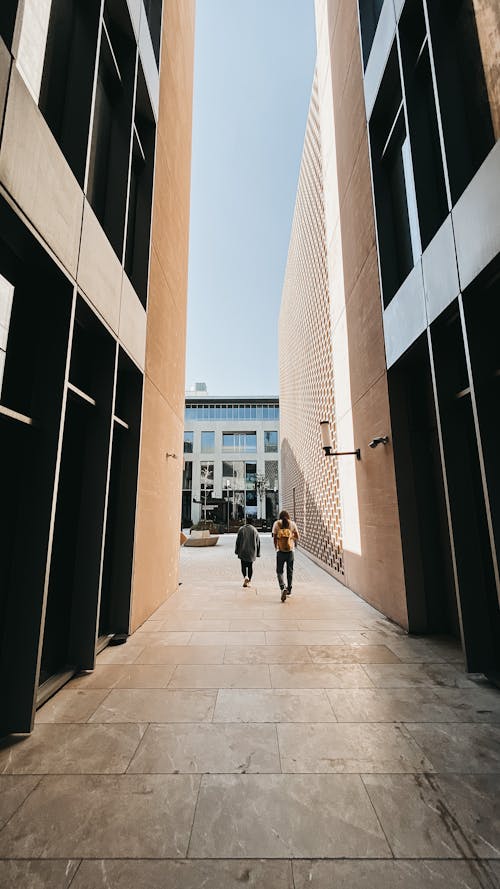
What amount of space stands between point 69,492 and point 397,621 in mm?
4811

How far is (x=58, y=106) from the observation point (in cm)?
382

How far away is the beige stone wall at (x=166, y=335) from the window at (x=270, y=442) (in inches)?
1606

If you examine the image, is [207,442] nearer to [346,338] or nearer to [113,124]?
[346,338]

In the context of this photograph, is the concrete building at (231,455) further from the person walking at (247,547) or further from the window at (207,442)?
the person walking at (247,547)

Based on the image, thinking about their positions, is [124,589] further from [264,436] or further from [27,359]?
[264,436]

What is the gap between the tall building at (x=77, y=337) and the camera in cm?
294

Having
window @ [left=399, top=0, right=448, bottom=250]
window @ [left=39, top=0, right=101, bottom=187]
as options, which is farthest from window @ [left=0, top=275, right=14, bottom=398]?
window @ [left=399, top=0, right=448, bottom=250]

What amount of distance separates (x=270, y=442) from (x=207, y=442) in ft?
27.8

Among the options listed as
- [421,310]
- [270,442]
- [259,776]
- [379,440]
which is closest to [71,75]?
[421,310]

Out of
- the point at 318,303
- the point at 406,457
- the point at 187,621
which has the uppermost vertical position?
the point at 318,303

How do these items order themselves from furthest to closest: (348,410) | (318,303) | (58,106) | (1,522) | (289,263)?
(289,263) < (318,303) < (348,410) < (58,106) < (1,522)

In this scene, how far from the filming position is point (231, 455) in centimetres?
4972

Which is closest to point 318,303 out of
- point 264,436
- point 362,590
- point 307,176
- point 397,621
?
point 307,176

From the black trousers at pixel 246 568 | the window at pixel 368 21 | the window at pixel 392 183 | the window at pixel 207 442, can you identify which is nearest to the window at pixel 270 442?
the window at pixel 207 442
